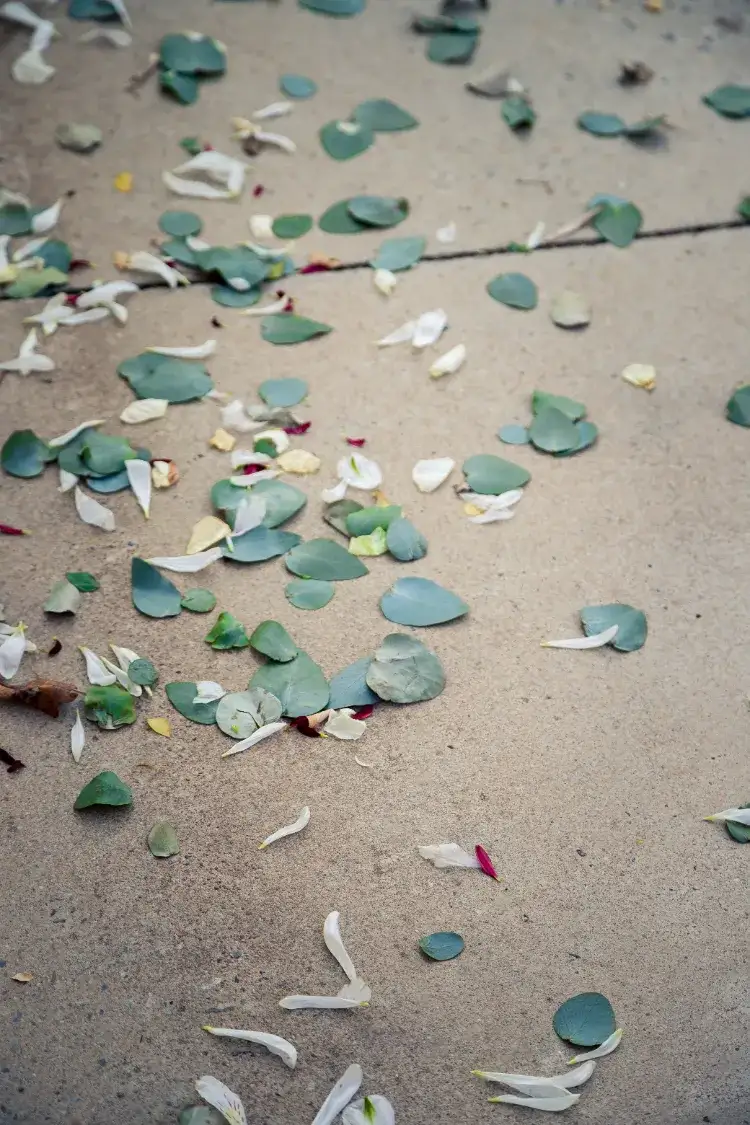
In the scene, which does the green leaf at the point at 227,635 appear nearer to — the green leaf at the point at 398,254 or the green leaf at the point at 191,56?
the green leaf at the point at 398,254

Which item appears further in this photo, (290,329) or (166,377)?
(290,329)

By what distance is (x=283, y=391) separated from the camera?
1.96 m

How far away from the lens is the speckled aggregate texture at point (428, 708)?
1.28 m

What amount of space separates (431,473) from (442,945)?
788 mm

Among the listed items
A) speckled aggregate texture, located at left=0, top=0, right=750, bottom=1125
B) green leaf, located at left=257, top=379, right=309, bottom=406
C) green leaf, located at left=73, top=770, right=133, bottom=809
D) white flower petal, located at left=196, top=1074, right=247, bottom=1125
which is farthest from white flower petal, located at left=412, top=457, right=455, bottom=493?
white flower petal, located at left=196, top=1074, right=247, bottom=1125

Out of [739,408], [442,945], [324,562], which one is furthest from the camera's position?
[739,408]

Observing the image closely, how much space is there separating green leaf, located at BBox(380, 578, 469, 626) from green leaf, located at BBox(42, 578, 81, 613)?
0.46 m

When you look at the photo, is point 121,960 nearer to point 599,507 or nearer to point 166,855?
point 166,855

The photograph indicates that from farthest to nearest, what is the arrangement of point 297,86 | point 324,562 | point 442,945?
point 297,86 → point 324,562 → point 442,945

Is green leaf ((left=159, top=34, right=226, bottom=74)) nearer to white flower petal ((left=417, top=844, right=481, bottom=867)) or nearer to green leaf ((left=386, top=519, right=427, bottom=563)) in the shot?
green leaf ((left=386, top=519, right=427, bottom=563))

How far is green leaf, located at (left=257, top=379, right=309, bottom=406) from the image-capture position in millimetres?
1948

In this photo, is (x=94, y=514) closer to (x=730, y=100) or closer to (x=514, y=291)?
(x=514, y=291)

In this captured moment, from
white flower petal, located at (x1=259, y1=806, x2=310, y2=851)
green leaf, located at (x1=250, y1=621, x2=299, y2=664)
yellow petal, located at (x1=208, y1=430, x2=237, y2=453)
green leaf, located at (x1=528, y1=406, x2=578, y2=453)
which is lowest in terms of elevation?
white flower petal, located at (x1=259, y1=806, x2=310, y2=851)

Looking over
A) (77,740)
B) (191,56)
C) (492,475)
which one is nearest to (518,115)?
(191,56)
